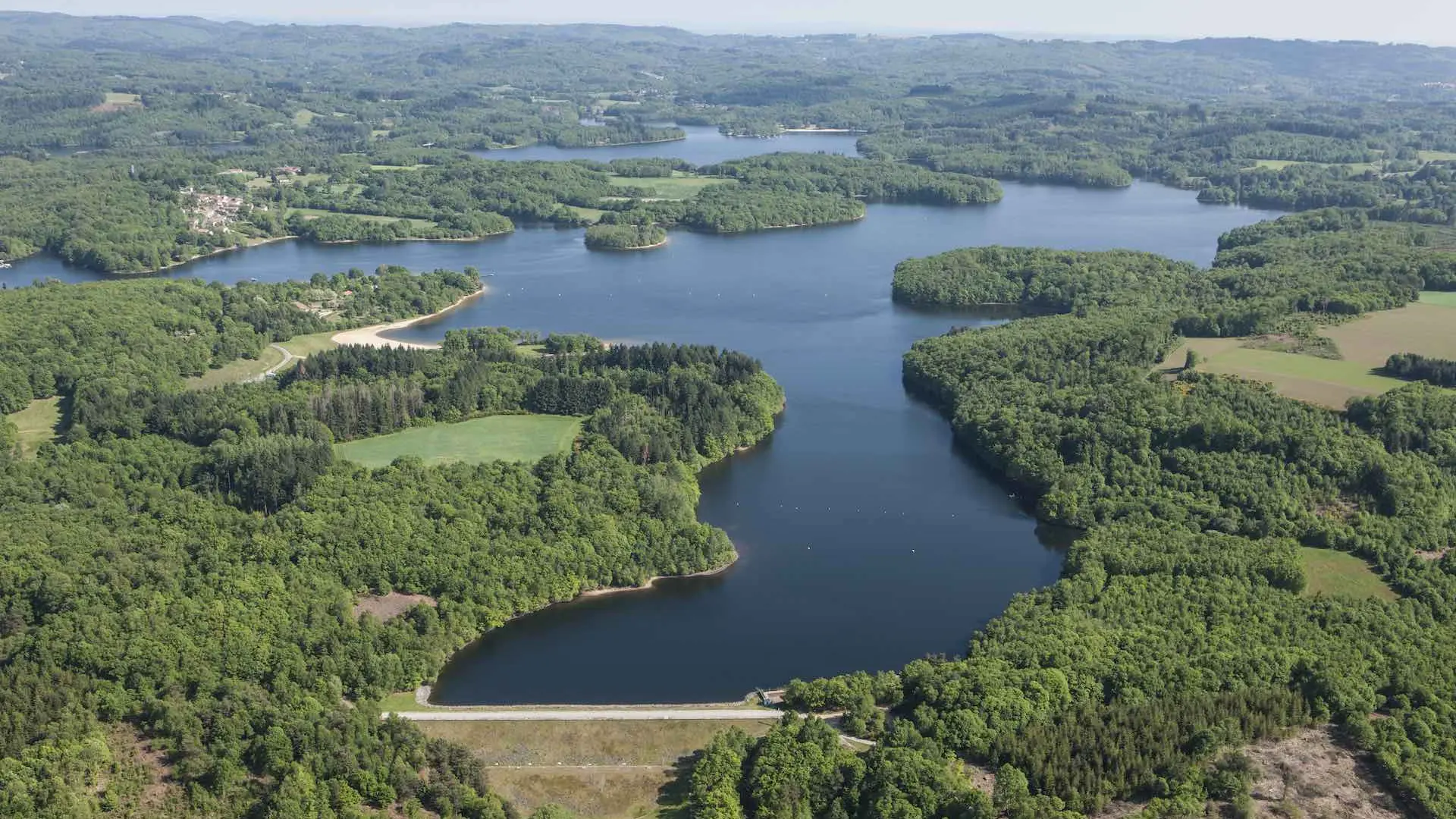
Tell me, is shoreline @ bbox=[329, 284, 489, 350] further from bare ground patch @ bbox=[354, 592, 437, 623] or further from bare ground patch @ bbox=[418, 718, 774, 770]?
bare ground patch @ bbox=[418, 718, 774, 770]

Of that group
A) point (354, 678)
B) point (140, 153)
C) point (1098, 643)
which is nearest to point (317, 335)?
point (354, 678)

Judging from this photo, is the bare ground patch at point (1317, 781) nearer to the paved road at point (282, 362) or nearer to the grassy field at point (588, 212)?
the paved road at point (282, 362)

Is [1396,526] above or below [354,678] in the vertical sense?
above

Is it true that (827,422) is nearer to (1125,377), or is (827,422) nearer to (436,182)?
(1125,377)

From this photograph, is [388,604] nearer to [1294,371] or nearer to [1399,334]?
[1294,371]

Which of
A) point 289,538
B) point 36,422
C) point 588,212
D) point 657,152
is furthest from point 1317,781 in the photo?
point 657,152

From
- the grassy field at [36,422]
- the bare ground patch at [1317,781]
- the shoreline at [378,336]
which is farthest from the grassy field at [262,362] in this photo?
the bare ground patch at [1317,781]
